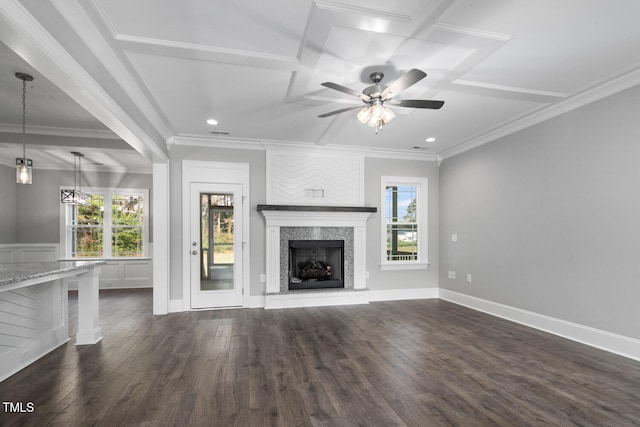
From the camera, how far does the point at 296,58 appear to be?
8.50 feet

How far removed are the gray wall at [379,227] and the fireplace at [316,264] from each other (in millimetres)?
559

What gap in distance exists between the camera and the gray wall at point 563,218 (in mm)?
3021

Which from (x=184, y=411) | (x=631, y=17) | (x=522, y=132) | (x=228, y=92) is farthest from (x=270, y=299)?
(x=631, y=17)

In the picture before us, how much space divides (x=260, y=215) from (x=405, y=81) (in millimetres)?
3287

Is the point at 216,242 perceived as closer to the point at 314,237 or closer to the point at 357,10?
the point at 314,237

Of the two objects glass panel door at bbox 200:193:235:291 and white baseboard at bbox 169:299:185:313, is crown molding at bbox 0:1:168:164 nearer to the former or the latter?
glass panel door at bbox 200:193:235:291

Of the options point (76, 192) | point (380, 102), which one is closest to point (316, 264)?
point (380, 102)

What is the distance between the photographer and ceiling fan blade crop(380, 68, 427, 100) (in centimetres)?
224

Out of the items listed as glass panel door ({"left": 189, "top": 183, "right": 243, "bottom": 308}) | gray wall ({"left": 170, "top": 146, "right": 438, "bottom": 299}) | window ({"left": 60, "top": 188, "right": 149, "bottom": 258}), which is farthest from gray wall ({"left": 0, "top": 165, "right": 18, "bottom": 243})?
glass panel door ({"left": 189, "top": 183, "right": 243, "bottom": 308})

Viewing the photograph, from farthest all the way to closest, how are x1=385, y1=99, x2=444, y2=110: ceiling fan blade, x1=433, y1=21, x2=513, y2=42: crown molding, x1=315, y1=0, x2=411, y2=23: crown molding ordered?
1. x1=385, y1=99, x2=444, y2=110: ceiling fan blade
2. x1=433, y1=21, x2=513, y2=42: crown molding
3. x1=315, y1=0, x2=411, y2=23: crown molding

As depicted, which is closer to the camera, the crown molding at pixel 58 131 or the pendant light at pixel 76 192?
the crown molding at pixel 58 131

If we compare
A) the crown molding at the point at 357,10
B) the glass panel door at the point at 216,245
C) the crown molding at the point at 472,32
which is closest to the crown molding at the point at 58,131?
the glass panel door at the point at 216,245

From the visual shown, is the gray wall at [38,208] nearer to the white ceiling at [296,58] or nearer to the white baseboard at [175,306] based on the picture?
the white ceiling at [296,58]

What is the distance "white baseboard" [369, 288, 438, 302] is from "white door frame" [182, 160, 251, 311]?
7.31 ft
